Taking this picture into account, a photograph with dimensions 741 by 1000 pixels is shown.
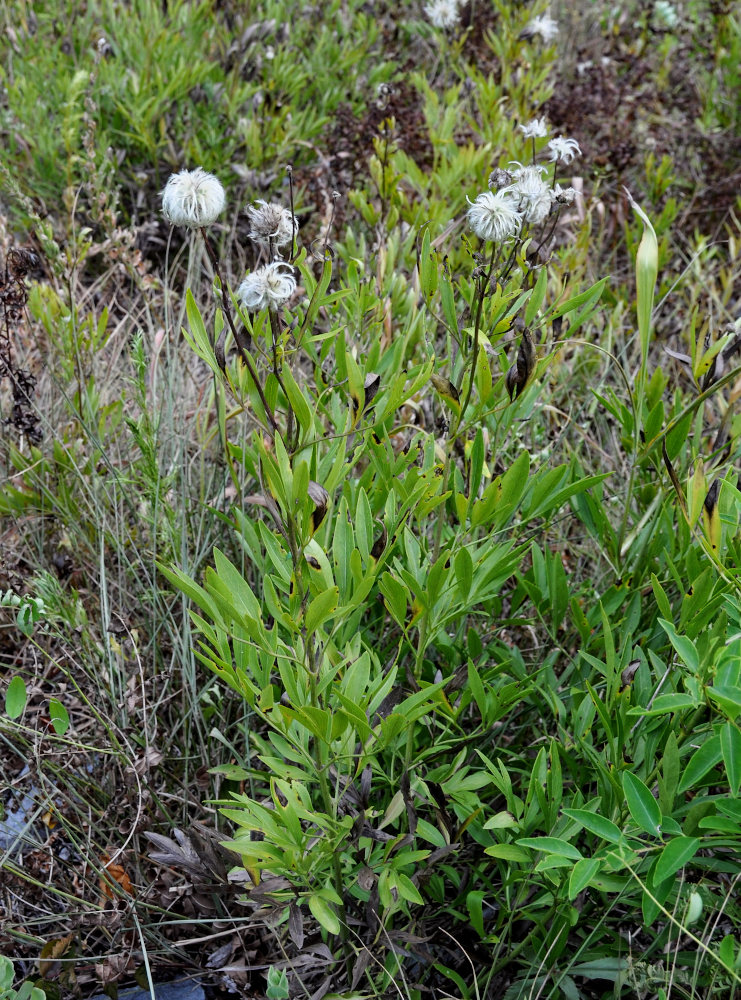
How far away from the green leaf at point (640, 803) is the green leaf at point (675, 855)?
25 mm

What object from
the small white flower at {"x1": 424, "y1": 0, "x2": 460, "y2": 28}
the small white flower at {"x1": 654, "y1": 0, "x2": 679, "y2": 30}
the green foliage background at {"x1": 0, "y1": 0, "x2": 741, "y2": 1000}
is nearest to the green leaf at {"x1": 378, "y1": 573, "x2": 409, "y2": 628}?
the green foliage background at {"x1": 0, "y1": 0, "x2": 741, "y2": 1000}

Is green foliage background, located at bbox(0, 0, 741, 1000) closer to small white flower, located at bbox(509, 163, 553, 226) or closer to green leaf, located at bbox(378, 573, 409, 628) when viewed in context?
green leaf, located at bbox(378, 573, 409, 628)

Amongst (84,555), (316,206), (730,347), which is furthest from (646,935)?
(316,206)

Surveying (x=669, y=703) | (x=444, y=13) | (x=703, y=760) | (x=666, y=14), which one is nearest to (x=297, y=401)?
(x=669, y=703)

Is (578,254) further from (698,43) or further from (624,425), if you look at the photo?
(698,43)

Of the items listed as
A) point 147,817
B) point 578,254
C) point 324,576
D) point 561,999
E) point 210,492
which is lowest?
point 561,999

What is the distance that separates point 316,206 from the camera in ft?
11.3

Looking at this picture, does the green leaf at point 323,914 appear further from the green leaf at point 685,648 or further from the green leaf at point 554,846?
the green leaf at point 685,648

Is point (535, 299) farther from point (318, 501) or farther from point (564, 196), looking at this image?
point (318, 501)

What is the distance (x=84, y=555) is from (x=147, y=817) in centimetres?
79

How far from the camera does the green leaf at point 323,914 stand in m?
1.18

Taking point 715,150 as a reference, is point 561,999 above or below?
below

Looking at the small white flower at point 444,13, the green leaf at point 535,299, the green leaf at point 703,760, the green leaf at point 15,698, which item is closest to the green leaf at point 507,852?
the green leaf at point 703,760

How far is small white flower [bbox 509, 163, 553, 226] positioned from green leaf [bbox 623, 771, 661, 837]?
2.91 ft
